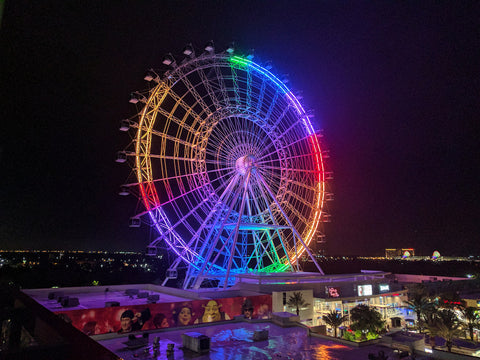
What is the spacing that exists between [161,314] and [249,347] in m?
6.22

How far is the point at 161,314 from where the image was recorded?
1984 centimetres

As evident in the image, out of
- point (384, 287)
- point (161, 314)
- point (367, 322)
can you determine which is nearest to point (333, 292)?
point (367, 322)

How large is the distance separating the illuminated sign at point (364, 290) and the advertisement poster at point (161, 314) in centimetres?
1179

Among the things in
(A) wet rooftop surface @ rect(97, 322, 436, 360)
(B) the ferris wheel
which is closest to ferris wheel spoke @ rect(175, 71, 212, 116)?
(B) the ferris wheel

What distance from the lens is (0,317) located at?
19.0 feet

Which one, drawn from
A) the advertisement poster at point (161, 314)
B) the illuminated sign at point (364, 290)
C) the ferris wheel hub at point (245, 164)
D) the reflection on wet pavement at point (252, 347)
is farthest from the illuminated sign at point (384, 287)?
the ferris wheel hub at point (245, 164)

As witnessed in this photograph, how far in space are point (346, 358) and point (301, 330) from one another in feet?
19.8

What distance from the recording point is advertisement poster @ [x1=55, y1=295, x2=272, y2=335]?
17812mm

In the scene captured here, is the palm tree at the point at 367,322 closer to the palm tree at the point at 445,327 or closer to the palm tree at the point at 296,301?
the palm tree at the point at 445,327

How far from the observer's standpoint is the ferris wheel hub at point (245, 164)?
105 ft

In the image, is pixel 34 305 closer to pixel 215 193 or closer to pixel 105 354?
pixel 105 354

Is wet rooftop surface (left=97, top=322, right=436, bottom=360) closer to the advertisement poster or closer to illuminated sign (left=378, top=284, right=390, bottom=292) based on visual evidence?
the advertisement poster

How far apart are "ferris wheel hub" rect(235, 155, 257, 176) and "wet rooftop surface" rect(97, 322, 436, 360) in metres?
15.4

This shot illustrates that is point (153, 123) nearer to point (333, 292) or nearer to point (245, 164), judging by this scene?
point (245, 164)
